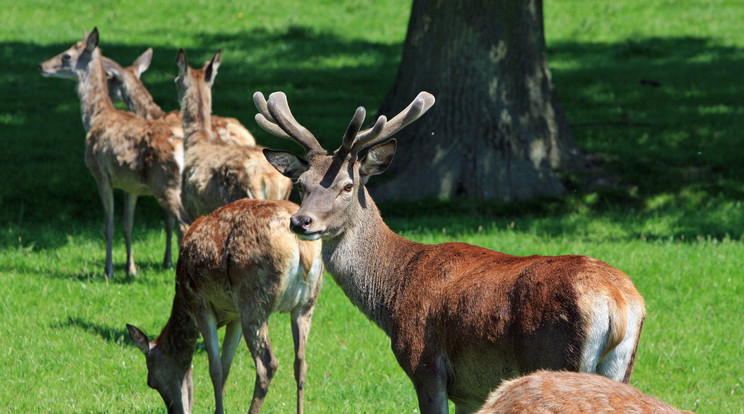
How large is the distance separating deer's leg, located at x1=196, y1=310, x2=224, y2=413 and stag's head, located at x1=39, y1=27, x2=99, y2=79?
6344 mm

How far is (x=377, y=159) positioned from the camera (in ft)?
18.7

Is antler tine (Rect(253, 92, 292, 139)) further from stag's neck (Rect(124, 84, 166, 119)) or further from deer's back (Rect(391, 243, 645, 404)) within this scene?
stag's neck (Rect(124, 84, 166, 119))

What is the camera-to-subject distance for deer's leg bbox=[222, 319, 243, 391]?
6.69m

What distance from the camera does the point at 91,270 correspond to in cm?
990

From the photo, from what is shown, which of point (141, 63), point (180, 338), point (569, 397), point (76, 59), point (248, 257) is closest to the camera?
point (569, 397)

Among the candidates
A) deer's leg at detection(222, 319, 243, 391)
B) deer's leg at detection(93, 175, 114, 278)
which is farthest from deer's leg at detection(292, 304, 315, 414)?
deer's leg at detection(93, 175, 114, 278)

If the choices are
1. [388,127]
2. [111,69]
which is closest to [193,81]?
[111,69]

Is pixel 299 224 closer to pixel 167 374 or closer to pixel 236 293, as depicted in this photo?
pixel 236 293

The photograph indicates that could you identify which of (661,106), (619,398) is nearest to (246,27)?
(661,106)

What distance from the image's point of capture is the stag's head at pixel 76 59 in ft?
38.5

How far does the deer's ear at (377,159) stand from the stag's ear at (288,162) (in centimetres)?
35

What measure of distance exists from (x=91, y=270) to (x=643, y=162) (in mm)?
7713

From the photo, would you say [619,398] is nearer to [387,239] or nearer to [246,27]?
[387,239]

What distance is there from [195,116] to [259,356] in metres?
4.15
